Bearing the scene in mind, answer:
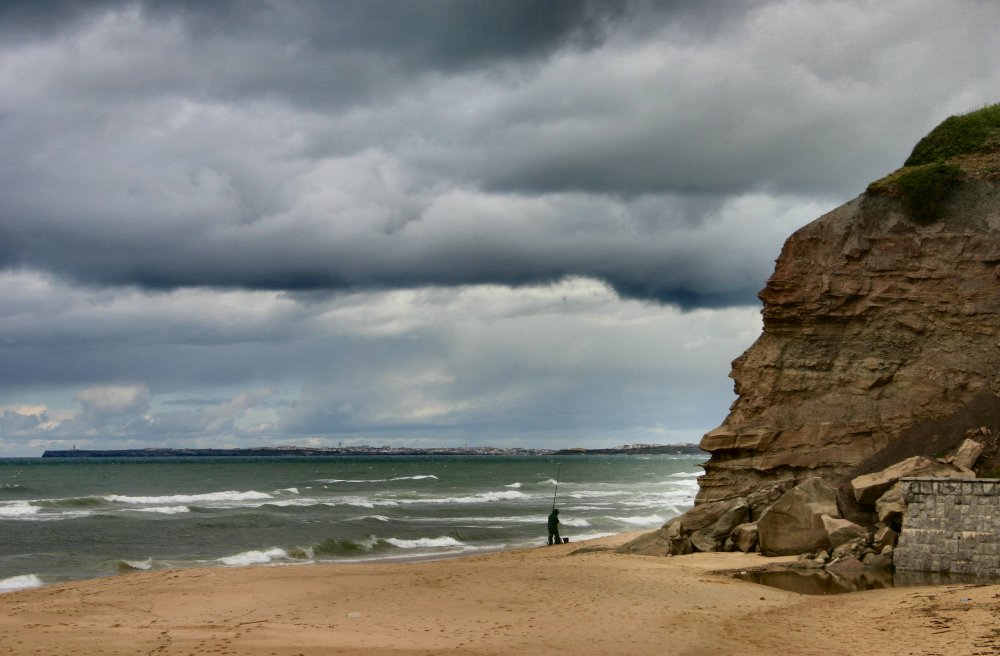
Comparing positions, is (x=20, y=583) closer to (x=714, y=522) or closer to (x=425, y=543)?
(x=425, y=543)

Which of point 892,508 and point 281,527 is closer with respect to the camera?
point 892,508

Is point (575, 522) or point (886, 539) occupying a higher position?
point (886, 539)

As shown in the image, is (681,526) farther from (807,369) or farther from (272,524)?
(272,524)

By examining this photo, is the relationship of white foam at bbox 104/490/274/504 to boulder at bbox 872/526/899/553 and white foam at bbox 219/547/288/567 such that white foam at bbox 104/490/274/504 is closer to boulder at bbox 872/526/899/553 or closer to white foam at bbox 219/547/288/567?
white foam at bbox 219/547/288/567

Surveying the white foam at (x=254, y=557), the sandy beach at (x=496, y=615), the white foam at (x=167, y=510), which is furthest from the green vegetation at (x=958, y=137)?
the white foam at (x=167, y=510)

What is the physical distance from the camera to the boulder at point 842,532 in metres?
20.0

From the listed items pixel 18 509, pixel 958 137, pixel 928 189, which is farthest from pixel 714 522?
pixel 18 509

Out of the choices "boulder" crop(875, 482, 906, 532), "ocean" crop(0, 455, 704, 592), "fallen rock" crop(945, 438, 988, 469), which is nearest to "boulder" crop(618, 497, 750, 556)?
"ocean" crop(0, 455, 704, 592)

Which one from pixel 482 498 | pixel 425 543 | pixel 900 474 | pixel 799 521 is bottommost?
pixel 482 498

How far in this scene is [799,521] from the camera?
67.9 ft

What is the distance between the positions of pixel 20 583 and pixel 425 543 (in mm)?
13716

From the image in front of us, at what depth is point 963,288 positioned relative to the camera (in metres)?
24.3

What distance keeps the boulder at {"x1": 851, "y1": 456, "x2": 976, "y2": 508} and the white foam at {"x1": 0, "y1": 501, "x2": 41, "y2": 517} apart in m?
40.2

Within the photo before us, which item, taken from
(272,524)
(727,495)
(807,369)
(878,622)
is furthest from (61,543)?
(878,622)
